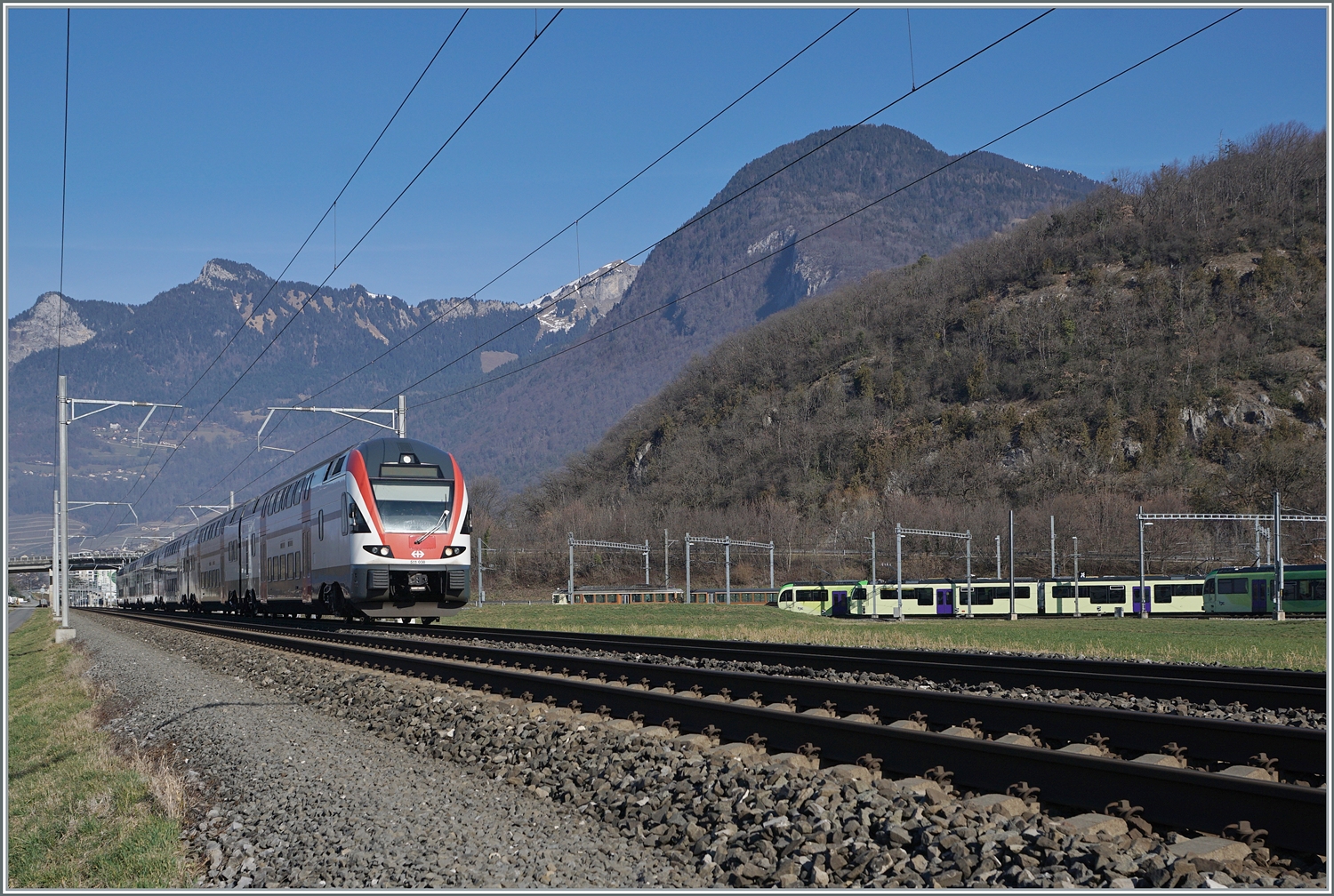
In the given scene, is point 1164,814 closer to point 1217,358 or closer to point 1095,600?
point 1095,600

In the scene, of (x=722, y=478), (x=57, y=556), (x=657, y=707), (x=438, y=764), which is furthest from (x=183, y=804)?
(x=722, y=478)

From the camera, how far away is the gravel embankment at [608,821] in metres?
6.01

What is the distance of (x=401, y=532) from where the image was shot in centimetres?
2612

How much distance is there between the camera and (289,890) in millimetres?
6547

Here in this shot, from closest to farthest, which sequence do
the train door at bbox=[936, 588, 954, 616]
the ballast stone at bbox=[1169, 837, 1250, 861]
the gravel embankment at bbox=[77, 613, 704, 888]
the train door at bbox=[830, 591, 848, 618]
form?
1. the ballast stone at bbox=[1169, 837, 1250, 861]
2. the gravel embankment at bbox=[77, 613, 704, 888]
3. the train door at bbox=[936, 588, 954, 616]
4. the train door at bbox=[830, 591, 848, 618]

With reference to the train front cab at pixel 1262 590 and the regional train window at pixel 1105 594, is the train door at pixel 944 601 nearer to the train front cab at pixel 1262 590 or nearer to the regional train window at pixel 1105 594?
the regional train window at pixel 1105 594

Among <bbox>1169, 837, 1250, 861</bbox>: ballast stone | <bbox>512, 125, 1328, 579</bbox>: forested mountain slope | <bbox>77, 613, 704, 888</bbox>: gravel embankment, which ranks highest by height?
<bbox>512, 125, 1328, 579</bbox>: forested mountain slope

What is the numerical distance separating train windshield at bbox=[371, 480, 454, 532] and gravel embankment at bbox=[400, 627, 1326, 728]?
849 cm

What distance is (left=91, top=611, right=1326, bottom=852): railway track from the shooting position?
645 cm

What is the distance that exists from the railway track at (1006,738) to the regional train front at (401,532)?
11434mm

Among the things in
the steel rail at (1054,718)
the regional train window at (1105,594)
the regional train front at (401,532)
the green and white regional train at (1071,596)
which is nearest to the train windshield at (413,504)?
the regional train front at (401,532)

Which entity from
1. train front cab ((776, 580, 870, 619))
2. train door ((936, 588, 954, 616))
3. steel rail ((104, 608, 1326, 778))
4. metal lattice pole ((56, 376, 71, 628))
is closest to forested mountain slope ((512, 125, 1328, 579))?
train front cab ((776, 580, 870, 619))

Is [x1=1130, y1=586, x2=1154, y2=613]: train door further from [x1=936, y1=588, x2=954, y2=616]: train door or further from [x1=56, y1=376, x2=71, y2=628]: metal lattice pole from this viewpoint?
[x1=56, y1=376, x2=71, y2=628]: metal lattice pole

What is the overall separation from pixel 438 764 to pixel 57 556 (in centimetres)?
4553
